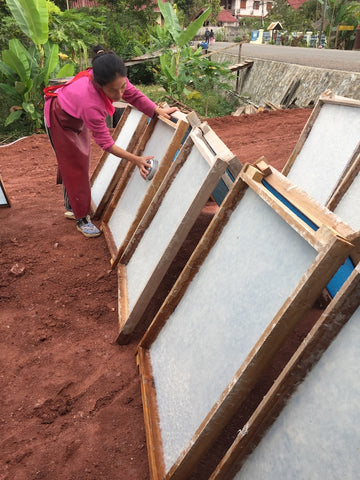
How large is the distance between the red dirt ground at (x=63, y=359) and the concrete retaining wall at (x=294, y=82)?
22.1 ft

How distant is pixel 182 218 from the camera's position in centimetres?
201

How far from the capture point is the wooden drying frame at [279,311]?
1.08m

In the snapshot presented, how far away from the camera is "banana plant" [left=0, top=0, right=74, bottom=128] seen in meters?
6.91

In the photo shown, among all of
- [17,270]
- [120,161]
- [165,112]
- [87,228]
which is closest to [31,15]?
[120,161]

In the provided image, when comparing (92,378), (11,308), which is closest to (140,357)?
(92,378)

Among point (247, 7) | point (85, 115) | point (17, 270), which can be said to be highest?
point (247, 7)

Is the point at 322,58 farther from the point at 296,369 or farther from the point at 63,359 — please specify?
the point at 296,369

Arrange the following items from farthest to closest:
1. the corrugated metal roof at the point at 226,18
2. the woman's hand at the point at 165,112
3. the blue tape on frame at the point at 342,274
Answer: the corrugated metal roof at the point at 226,18 → the woman's hand at the point at 165,112 → the blue tape on frame at the point at 342,274

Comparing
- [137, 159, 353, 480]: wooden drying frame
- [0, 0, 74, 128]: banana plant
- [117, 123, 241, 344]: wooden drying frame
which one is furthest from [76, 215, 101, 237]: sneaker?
[0, 0, 74, 128]: banana plant

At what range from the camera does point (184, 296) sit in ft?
5.98

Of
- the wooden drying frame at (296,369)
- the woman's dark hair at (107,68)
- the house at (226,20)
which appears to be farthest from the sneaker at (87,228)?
the house at (226,20)

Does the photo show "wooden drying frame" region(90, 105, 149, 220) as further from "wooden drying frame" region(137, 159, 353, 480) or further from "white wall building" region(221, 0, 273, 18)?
"white wall building" region(221, 0, 273, 18)

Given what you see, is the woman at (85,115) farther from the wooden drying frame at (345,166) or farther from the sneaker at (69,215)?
the wooden drying frame at (345,166)

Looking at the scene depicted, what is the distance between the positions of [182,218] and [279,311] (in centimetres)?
96
